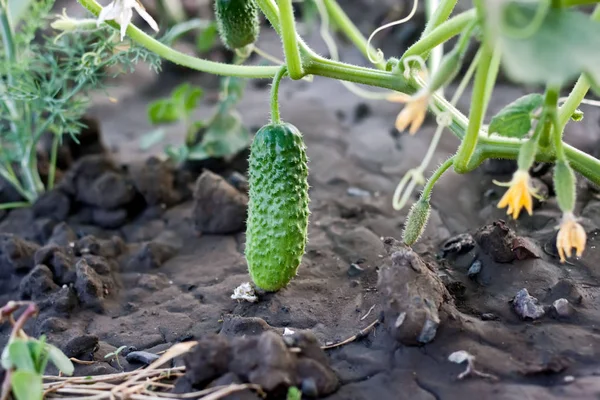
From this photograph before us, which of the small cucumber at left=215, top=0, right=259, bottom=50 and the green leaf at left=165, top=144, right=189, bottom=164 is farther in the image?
the green leaf at left=165, top=144, right=189, bottom=164

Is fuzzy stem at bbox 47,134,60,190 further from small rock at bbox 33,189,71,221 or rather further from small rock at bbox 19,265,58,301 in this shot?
small rock at bbox 19,265,58,301

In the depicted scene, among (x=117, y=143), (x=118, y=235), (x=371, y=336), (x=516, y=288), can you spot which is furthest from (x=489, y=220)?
(x=117, y=143)

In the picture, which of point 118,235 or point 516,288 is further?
point 118,235

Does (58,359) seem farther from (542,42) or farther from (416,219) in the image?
(542,42)

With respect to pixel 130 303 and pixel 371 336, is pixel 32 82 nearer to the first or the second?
pixel 130 303

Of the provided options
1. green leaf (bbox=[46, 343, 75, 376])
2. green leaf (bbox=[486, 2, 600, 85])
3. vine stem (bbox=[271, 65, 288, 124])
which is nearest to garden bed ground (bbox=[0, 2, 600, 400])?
green leaf (bbox=[46, 343, 75, 376])

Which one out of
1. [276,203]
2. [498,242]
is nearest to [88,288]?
[276,203]
